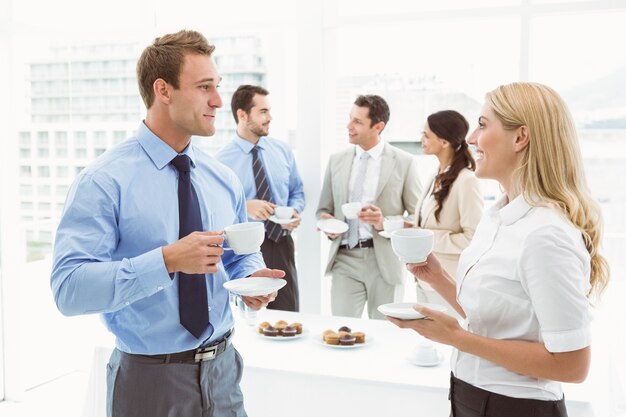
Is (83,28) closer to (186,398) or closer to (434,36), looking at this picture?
(434,36)

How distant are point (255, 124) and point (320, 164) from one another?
632 millimetres

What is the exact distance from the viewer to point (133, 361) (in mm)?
1844

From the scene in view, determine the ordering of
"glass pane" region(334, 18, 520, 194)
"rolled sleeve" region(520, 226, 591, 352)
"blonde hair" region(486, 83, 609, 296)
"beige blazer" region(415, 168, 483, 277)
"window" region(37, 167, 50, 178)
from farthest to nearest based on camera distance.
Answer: "window" region(37, 167, 50, 178) < "glass pane" region(334, 18, 520, 194) < "beige blazer" region(415, 168, 483, 277) < "blonde hair" region(486, 83, 609, 296) < "rolled sleeve" region(520, 226, 591, 352)

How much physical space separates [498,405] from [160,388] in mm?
947

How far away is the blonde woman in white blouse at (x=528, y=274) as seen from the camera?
4.73ft

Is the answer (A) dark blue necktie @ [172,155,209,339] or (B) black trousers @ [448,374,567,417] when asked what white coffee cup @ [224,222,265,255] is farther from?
(B) black trousers @ [448,374,567,417]

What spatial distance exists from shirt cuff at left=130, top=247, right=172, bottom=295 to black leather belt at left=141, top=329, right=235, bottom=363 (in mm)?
279

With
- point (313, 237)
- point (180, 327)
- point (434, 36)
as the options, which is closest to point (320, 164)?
point (313, 237)

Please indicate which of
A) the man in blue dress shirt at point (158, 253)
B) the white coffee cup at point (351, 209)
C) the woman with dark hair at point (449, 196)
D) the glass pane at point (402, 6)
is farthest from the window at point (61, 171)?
the man in blue dress shirt at point (158, 253)

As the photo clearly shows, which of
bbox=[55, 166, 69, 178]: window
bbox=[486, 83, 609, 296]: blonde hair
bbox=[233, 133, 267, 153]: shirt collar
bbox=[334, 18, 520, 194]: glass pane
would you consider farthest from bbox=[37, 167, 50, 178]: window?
bbox=[486, 83, 609, 296]: blonde hair

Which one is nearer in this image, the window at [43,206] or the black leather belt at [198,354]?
the black leather belt at [198,354]

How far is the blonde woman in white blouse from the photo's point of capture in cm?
144

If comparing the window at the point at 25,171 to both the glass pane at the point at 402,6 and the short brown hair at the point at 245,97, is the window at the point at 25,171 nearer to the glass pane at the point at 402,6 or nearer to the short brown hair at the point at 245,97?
the short brown hair at the point at 245,97

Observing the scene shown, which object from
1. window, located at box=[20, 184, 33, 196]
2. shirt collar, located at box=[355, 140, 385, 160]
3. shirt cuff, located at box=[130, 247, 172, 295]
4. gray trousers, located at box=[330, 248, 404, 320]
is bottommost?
gray trousers, located at box=[330, 248, 404, 320]
